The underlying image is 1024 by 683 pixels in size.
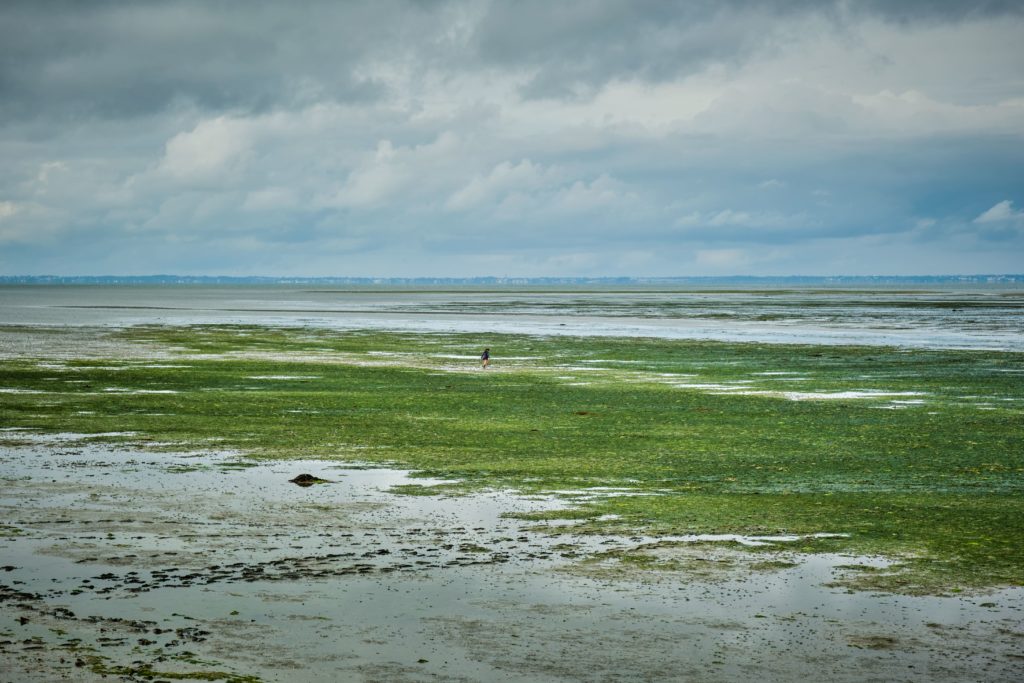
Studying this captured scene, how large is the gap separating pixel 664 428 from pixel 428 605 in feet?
47.5

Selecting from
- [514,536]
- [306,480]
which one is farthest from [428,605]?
[306,480]

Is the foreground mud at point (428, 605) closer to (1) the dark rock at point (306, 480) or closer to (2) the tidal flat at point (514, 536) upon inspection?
(2) the tidal flat at point (514, 536)

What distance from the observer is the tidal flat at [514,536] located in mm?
10227

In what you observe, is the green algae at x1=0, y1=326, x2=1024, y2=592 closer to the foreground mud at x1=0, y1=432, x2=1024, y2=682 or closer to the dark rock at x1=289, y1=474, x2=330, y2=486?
the foreground mud at x1=0, y1=432, x2=1024, y2=682

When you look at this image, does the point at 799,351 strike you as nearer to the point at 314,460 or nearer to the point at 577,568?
the point at 314,460

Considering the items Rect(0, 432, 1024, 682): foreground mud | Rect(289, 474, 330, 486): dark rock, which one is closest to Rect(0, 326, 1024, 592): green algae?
Rect(0, 432, 1024, 682): foreground mud

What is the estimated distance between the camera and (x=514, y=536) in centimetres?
1482

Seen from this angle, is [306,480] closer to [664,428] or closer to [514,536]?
[514,536]

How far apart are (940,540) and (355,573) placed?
7.58 meters

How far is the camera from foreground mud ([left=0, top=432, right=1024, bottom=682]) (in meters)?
9.82

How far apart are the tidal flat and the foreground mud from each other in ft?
0.14

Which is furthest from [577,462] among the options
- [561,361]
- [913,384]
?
[561,361]

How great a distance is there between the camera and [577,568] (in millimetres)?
13180

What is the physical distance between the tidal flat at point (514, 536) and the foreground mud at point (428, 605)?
44 millimetres
